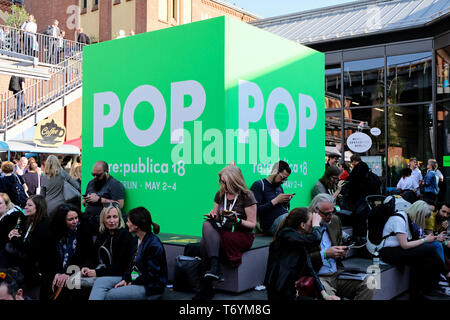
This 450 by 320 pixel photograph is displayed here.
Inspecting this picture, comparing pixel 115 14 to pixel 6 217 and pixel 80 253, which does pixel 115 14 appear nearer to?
pixel 6 217

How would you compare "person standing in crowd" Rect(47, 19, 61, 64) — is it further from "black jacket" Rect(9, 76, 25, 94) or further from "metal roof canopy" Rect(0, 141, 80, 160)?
"metal roof canopy" Rect(0, 141, 80, 160)

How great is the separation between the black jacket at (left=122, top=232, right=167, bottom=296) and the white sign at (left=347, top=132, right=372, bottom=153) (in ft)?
39.9

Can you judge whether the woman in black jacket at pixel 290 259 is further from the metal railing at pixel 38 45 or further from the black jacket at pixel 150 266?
the metal railing at pixel 38 45

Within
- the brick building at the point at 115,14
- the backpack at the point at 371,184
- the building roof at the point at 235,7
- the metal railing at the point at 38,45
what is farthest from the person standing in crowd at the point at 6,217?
the building roof at the point at 235,7

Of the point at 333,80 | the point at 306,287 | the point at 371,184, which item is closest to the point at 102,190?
the point at 306,287

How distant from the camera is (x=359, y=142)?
1580cm

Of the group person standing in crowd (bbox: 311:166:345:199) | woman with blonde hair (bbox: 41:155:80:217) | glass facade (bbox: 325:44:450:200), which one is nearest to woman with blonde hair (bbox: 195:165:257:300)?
person standing in crowd (bbox: 311:166:345:199)

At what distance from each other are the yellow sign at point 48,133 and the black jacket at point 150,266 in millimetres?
12832

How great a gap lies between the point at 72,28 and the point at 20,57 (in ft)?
83.6

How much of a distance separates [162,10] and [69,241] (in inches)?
1093

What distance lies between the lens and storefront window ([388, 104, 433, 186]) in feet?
49.0

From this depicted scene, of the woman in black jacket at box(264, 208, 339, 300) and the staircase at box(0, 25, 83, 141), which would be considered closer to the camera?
the woman in black jacket at box(264, 208, 339, 300)

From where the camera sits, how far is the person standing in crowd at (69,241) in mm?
5047
